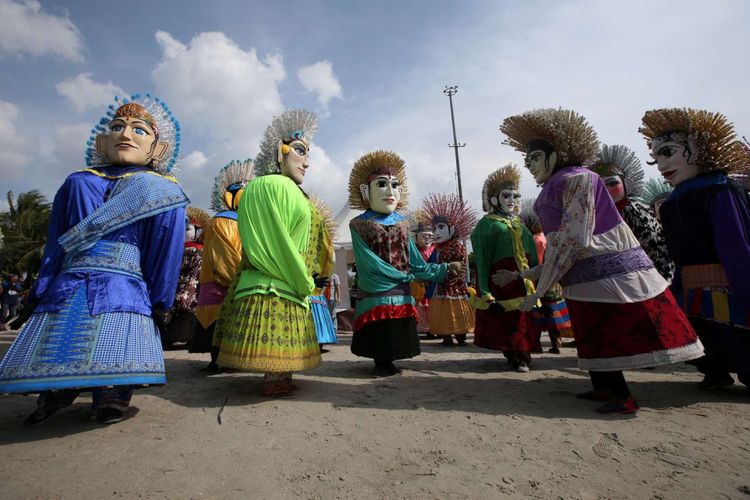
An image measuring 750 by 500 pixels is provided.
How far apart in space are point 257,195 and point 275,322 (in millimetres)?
977

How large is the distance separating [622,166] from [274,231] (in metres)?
4.06

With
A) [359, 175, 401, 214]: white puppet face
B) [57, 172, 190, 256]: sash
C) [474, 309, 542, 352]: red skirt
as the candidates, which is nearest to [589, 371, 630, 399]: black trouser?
[474, 309, 542, 352]: red skirt

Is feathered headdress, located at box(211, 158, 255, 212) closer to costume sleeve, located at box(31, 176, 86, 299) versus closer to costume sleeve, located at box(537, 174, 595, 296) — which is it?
costume sleeve, located at box(31, 176, 86, 299)

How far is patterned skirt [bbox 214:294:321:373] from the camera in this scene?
279cm

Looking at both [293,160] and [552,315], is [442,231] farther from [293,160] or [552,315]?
[293,160]

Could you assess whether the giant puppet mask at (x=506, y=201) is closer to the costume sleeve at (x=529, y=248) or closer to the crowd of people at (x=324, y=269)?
the costume sleeve at (x=529, y=248)

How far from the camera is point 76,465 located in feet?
6.13

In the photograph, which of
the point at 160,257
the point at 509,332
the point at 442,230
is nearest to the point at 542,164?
the point at 509,332

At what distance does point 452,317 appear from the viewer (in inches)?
258

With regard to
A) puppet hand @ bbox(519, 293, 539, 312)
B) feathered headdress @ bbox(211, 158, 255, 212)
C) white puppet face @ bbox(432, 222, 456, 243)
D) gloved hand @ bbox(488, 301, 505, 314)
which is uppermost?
feathered headdress @ bbox(211, 158, 255, 212)

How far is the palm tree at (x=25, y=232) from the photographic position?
23.5 metres

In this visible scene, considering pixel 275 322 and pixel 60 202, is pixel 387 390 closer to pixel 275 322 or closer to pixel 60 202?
pixel 275 322

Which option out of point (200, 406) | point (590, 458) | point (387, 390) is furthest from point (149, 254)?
point (590, 458)

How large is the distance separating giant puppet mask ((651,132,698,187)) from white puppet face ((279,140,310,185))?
9.94 feet
